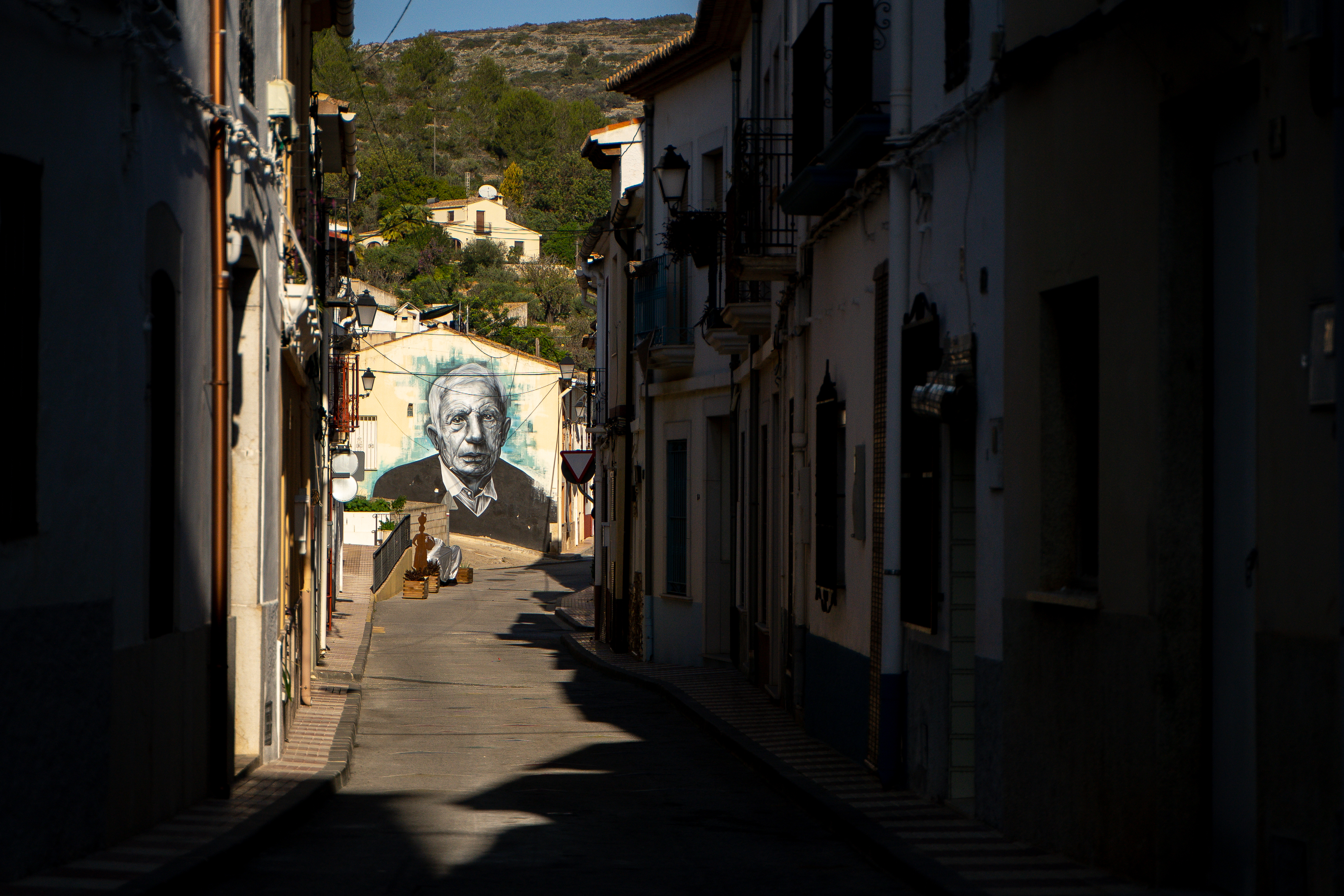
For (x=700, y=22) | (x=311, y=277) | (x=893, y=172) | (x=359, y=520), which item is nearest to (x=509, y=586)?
(x=359, y=520)

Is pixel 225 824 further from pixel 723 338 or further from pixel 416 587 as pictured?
pixel 416 587

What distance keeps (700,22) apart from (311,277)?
7628mm

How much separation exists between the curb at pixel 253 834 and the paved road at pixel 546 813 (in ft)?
0.34

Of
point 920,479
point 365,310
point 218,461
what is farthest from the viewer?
point 365,310

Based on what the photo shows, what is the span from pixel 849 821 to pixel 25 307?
5381 mm

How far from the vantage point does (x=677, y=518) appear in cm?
2361

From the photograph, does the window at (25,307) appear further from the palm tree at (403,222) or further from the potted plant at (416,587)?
the palm tree at (403,222)

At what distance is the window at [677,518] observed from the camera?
918 inches

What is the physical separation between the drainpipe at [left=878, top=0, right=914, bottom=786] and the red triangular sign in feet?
69.8

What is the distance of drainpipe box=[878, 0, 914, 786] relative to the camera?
10898 mm

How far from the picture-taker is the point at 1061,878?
303 inches

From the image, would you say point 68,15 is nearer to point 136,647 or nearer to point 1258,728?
point 136,647

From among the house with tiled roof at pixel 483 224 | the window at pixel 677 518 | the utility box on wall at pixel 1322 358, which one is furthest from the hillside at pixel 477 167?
the utility box on wall at pixel 1322 358

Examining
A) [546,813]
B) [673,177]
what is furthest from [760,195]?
[546,813]
